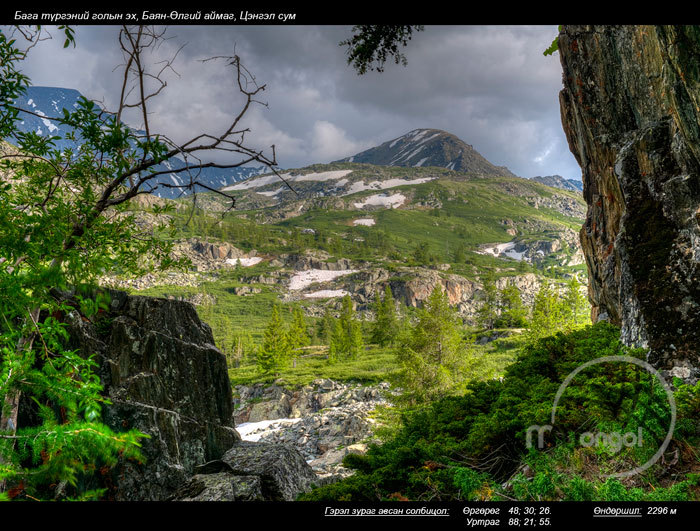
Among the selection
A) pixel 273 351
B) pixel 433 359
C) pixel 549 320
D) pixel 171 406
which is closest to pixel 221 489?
pixel 171 406

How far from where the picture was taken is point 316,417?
3328 cm

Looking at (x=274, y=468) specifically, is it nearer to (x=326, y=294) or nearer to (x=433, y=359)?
(x=433, y=359)

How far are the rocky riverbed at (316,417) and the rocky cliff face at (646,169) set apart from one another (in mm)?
12177

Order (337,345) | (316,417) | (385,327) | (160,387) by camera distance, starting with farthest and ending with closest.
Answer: (385,327) < (337,345) < (316,417) < (160,387)

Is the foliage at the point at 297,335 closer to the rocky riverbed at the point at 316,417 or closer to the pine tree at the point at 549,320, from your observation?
the rocky riverbed at the point at 316,417

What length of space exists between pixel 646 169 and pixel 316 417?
31.8 metres

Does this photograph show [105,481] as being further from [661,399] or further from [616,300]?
[616,300]

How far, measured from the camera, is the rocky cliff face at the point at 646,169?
5.68 meters

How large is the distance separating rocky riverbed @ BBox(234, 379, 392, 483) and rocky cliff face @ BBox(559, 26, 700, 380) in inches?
479

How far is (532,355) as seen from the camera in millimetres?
7340

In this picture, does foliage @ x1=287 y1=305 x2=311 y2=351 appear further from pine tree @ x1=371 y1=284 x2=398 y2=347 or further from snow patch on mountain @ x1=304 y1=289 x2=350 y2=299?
snow patch on mountain @ x1=304 y1=289 x2=350 y2=299

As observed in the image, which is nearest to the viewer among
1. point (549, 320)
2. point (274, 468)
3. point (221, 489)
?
point (221, 489)
